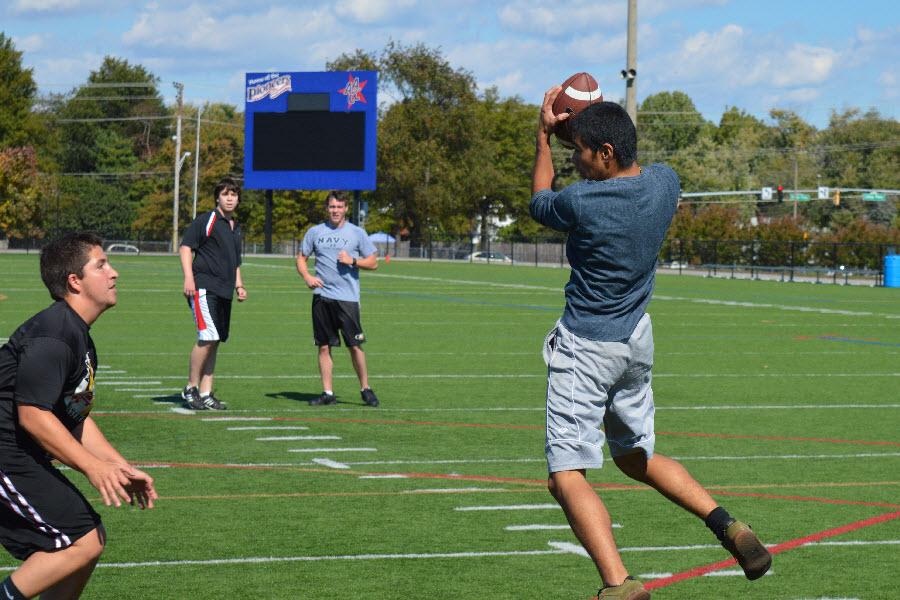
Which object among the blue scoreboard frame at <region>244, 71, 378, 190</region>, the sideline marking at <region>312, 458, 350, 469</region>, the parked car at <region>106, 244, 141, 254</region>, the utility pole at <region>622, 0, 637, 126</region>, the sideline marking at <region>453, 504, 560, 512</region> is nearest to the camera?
the sideline marking at <region>453, 504, 560, 512</region>

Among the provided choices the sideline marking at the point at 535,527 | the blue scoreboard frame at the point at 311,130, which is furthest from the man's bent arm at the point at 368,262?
the blue scoreboard frame at the point at 311,130

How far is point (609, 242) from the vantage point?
574cm

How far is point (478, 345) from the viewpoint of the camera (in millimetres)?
20844

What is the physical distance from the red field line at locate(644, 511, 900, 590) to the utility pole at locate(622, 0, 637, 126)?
30118 mm

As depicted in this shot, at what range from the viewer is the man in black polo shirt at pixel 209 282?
41.7 ft

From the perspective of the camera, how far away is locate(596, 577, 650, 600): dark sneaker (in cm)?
525

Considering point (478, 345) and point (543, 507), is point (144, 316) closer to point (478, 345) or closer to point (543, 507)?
point (478, 345)

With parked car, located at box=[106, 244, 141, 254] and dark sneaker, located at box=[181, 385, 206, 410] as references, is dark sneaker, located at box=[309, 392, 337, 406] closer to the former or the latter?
dark sneaker, located at box=[181, 385, 206, 410]

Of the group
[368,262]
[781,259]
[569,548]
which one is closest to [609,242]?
[569,548]

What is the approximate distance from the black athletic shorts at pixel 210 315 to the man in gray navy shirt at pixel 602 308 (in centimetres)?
721

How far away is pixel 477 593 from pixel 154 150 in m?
131

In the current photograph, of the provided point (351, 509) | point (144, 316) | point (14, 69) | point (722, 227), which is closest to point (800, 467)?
point (351, 509)

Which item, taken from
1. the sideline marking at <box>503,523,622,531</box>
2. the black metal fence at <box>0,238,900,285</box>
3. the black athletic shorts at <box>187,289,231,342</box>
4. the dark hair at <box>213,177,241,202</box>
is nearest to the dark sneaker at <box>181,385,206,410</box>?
the black athletic shorts at <box>187,289,231,342</box>

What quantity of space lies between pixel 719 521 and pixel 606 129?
1610mm
